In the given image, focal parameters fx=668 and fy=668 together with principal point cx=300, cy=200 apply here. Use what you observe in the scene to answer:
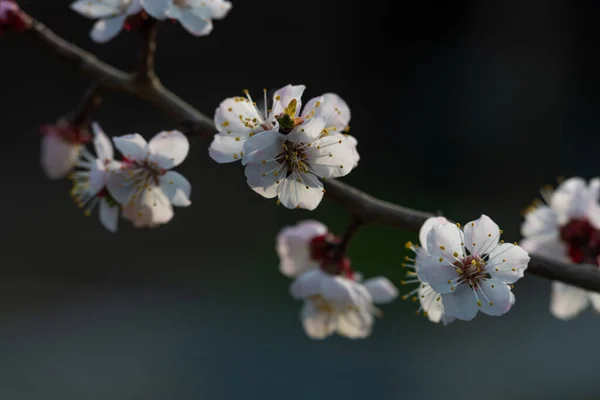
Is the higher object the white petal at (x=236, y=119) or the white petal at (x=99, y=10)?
the white petal at (x=99, y=10)

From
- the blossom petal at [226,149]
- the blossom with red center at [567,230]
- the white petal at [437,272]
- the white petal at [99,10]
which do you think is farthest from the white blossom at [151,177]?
the blossom with red center at [567,230]

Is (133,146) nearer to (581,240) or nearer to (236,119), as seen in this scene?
(236,119)

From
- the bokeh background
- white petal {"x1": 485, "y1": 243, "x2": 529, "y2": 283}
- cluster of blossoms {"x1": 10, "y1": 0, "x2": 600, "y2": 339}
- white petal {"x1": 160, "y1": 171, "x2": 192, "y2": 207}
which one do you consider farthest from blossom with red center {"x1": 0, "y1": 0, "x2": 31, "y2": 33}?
the bokeh background

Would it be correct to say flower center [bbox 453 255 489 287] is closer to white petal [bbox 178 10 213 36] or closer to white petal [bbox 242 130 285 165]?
white petal [bbox 242 130 285 165]

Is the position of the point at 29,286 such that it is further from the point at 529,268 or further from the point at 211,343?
the point at 529,268

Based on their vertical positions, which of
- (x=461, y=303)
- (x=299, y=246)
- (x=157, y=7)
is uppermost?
(x=157, y=7)

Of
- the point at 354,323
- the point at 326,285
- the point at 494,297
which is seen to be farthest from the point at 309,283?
the point at 494,297

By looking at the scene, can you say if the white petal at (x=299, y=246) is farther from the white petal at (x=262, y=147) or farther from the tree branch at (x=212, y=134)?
the white petal at (x=262, y=147)

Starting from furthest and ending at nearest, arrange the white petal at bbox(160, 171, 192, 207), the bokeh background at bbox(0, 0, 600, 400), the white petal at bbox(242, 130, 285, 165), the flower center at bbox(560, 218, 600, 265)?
the bokeh background at bbox(0, 0, 600, 400) < the flower center at bbox(560, 218, 600, 265) < the white petal at bbox(160, 171, 192, 207) < the white petal at bbox(242, 130, 285, 165)
